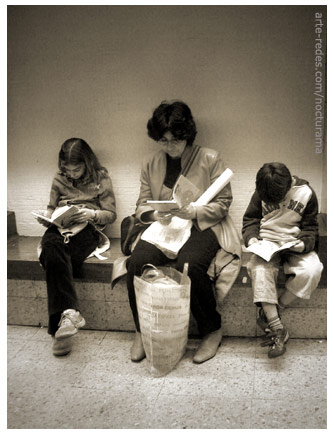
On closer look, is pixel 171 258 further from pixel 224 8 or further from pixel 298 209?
pixel 224 8

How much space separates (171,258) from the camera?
3320 millimetres

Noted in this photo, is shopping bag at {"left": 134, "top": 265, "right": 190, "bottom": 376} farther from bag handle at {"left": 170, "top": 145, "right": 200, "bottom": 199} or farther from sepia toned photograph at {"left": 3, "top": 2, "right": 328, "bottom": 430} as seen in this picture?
bag handle at {"left": 170, "top": 145, "right": 200, "bottom": 199}

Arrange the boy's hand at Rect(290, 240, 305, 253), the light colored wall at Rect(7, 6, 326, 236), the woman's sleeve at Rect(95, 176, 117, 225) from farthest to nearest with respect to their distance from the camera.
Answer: the woman's sleeve at Rect(95, 176, 117, 225), the light colored wall at Rect(7, 6, 326, 236), the boy's hand at Rect(290, 240, 305, 253)

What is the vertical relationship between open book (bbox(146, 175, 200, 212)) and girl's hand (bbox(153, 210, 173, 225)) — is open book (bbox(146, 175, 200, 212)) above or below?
above

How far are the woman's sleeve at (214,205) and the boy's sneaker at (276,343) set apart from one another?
33.2 inches

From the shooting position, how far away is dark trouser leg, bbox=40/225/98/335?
3.29m

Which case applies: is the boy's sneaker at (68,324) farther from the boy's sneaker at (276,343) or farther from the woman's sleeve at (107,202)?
the boy's sneaker at (276,343)

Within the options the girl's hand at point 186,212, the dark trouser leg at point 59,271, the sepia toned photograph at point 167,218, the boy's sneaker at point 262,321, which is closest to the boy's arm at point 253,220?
the sepia toned photograph at point 167,218

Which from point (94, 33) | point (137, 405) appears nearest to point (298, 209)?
point (137, 405)

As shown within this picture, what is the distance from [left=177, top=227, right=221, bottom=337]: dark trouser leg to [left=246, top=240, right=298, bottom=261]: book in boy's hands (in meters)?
0.31

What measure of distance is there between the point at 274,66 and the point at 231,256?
152cm

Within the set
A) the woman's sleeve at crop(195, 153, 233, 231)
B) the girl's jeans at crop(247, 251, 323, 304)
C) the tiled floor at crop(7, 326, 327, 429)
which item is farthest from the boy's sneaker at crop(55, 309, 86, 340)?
the girl's jeans at crop(247, 251, 323, 304)

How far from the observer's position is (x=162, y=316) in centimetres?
297

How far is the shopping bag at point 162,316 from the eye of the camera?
295 cm
